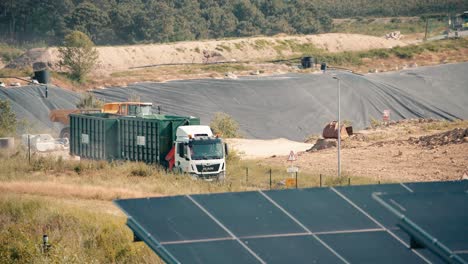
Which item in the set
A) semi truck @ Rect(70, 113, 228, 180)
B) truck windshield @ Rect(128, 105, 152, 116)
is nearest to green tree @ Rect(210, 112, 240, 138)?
truck windshield @ Rect(128, 105, 152, 116)

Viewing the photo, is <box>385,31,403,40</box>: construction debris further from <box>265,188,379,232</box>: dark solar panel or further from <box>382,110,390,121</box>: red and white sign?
<box>265,188,379,232</box>: dark solar panel

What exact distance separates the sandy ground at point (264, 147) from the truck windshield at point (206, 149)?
1495 cm

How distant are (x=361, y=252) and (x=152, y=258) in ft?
29.8

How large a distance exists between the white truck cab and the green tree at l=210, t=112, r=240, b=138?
895 inches

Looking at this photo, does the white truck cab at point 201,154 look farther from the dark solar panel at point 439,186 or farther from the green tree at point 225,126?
the dark solar panel at point 439,186

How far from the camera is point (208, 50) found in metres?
127

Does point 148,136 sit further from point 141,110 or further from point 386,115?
point 386,115

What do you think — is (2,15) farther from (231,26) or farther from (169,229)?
(169,229)

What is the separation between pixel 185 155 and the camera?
45938mm

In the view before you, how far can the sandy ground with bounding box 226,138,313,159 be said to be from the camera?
209ft

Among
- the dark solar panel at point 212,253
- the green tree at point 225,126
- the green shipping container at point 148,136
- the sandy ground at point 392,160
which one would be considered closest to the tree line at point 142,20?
the green tree at point 225,126

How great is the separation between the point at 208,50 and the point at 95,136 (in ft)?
245

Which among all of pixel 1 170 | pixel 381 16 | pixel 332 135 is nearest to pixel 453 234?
pixel 1 170

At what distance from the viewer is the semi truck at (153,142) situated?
4575cm
